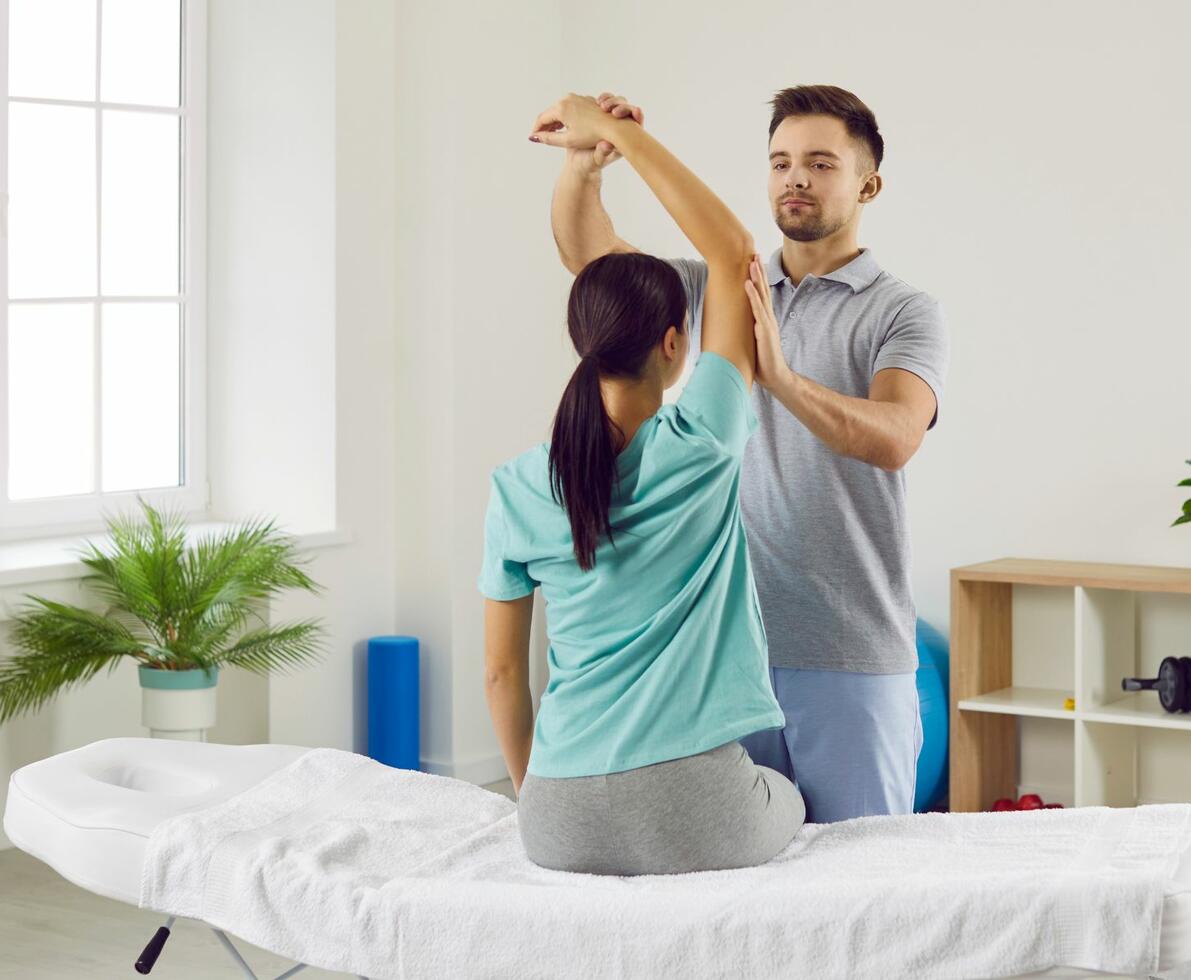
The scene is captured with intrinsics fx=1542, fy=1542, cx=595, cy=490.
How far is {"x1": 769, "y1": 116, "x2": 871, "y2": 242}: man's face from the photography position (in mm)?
2031

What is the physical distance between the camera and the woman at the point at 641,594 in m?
1.63

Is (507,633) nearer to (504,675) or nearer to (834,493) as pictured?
(504,675)

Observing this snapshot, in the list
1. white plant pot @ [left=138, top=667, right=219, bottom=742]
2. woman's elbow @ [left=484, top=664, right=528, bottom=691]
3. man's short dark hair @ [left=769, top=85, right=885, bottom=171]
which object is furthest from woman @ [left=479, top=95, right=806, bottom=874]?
white plant pot @ [left=138, top=667, right=219, bottom=742]

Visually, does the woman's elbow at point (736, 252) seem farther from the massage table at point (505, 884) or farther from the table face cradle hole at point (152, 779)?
the table face cradle hole at point (152, 779)

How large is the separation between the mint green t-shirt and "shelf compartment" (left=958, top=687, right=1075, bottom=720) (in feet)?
7.54

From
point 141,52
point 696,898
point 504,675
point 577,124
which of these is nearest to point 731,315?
point 577,124

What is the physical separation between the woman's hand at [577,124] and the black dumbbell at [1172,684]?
230 cm

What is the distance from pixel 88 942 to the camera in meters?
3.08

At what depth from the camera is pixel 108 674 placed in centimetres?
373

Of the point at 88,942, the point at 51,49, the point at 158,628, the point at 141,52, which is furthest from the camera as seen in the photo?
the point at 141,52

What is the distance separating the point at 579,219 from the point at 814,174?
1.06 feet

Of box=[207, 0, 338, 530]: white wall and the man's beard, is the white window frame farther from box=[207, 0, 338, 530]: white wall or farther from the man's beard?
the man's beard

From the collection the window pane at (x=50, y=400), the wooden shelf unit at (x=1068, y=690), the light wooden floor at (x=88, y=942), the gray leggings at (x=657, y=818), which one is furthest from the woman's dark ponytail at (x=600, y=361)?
the window pane at (x=50, y=400)

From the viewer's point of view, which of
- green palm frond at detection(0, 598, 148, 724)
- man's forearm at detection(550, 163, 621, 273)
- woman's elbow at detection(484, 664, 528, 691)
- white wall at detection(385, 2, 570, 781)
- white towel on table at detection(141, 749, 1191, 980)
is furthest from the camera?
white wall at detection(385, 2, 570, 781)
